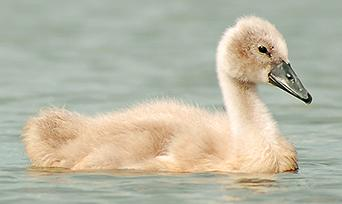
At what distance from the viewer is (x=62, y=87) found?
16359 millimetres

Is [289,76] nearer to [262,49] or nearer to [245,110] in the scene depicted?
[262,49]

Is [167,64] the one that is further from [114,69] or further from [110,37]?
[110,37]

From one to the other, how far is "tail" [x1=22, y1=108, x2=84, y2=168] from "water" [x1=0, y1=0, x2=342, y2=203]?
0.53 ft

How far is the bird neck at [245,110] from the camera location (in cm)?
1170

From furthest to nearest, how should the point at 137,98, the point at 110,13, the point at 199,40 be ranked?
the point at 110,13 < the point at 199,40 < the point at 137,98

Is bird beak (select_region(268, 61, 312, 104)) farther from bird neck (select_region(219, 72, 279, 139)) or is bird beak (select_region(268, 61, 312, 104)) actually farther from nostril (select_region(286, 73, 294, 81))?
bird neck (select_region(219, 72, 279, 139))

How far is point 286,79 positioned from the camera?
11844mm

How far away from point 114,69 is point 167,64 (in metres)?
0.72

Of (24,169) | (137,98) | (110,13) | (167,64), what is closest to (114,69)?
(167,64)

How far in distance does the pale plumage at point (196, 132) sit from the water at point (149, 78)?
0.51 feet

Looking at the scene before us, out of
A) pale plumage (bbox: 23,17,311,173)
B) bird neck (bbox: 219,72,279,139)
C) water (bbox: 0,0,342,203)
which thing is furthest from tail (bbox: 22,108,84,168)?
bird neck (bbox: 219,72,279,139)

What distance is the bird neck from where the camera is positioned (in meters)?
11.7

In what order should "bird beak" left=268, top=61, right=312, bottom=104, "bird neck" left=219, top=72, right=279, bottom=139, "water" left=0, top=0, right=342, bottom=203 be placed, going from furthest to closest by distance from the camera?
"bird beak" left=268, top=61, right=312, bottom=104 → "bird neck" left=219, top=72, right=279, bottom=139 → "water" left=0, top=0, right=342, bottom=203

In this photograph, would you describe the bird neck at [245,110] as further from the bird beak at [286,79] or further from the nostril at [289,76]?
the nostril at [289,76]
